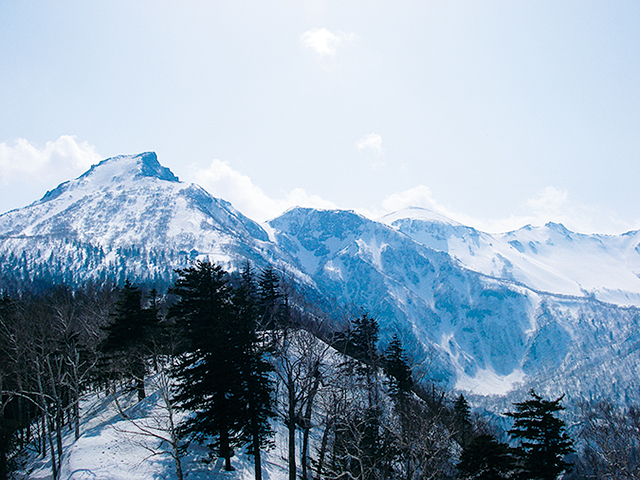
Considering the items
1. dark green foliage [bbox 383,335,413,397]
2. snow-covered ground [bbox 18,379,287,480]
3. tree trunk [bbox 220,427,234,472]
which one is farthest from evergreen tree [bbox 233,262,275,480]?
dark green foliage [bbox 383,335,413,397]

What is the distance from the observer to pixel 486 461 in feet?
58.9

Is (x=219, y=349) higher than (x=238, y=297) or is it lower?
lower

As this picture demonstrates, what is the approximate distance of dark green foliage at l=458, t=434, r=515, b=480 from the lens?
58.7 ft

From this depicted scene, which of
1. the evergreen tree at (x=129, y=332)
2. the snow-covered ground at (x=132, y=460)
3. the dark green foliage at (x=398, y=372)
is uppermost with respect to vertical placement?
the evergreen tree at (x=129, y=332)

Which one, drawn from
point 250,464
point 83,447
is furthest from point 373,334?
point 83,447

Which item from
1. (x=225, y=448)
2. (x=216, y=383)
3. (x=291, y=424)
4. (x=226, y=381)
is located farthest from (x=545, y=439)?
(x=216, y=383)

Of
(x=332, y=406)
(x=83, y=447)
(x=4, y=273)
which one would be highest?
(x=4, y=273)

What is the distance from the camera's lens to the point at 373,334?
46875 millimetres

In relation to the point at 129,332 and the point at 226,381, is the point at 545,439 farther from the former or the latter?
the point at 129,332

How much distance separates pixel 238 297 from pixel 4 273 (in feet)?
760

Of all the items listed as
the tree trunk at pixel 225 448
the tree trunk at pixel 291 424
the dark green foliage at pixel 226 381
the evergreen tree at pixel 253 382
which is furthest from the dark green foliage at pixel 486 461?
the tree trunk at pixel 225 448

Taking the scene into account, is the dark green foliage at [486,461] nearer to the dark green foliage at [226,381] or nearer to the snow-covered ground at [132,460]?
the dark green foliage at [226,381]

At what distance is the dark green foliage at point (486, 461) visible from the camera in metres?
17.9

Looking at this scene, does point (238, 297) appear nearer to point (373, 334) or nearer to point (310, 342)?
point (310, 342)
